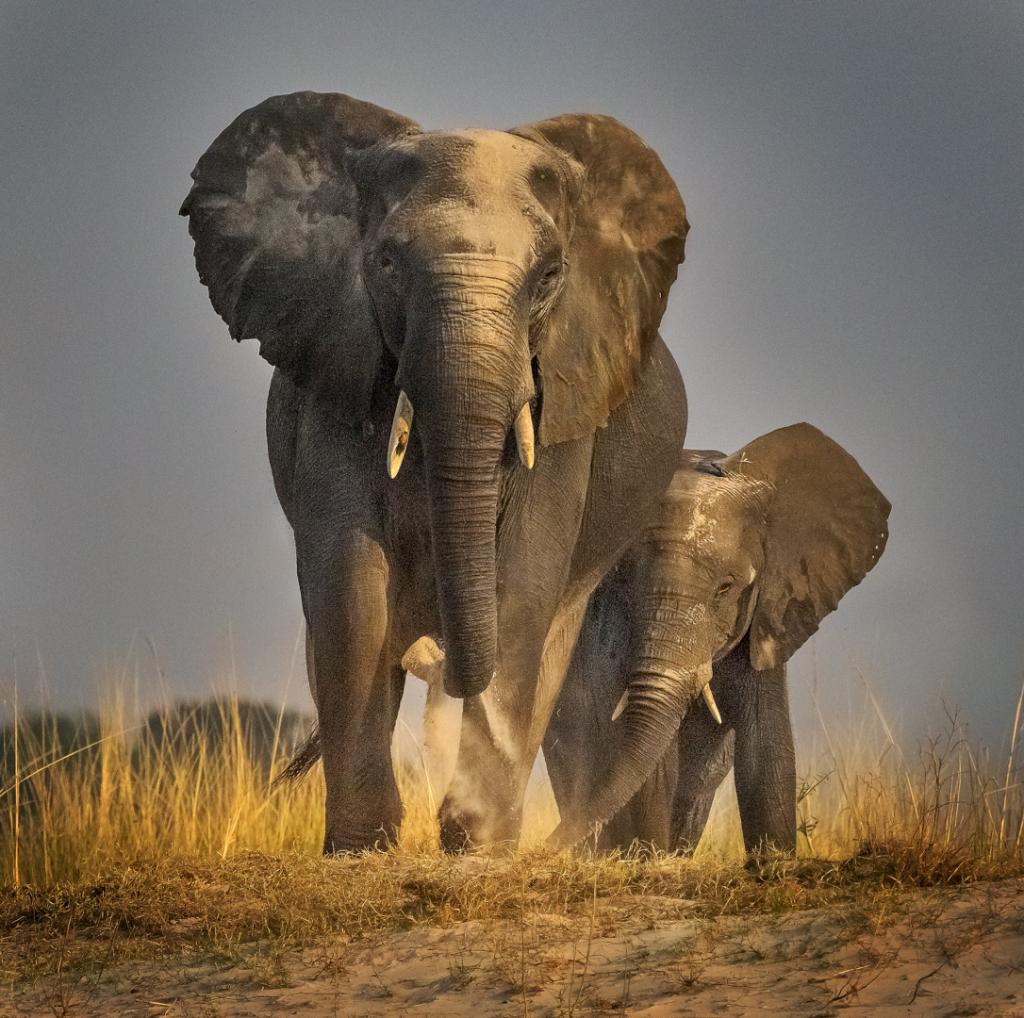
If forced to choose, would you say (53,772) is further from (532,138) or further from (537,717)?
(532,138)

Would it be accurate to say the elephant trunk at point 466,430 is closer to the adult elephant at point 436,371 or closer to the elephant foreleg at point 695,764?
the adult elephant at point 436,371

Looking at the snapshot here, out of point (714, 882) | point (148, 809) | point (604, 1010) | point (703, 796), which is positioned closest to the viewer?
point (604, 1010)

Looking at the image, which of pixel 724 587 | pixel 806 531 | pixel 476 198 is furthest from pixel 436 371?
pixel 806 531

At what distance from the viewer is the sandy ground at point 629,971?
591cm

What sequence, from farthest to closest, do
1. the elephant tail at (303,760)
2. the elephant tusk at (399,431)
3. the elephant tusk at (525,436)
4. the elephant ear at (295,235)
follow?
the elephant tail at (303,760), the elephant ear at (295,235), the elephant tusk at (525,436), the elephant tusk at (399,431)

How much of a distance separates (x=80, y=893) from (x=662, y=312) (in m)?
3.37

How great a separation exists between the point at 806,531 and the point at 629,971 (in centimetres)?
507

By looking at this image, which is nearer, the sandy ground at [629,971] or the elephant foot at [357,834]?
the sandy ground at [629,971]

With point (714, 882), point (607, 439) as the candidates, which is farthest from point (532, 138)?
point (714, 882)

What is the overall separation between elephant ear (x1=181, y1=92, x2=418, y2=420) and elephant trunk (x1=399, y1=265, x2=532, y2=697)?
1.93 ft

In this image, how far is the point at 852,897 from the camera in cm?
685

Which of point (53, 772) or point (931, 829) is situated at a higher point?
point (53, 772)

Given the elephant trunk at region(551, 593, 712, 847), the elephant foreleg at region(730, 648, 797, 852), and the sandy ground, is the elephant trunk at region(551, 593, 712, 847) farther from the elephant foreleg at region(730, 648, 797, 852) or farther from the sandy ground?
the sandy ground

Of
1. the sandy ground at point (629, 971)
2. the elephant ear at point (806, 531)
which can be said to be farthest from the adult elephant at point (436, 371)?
the elephant ear at point (806, 531)
